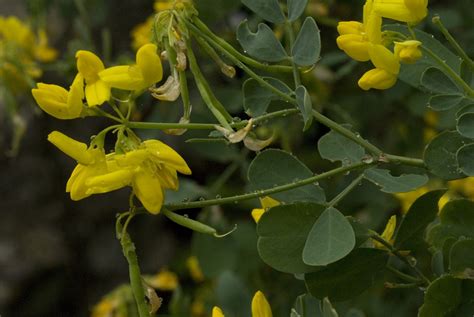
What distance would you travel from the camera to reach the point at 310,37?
0.91m

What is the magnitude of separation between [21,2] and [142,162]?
1.95 metres

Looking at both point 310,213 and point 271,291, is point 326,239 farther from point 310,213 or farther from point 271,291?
point 271,291

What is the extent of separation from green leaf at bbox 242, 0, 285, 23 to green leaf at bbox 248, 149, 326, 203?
0.42 feet

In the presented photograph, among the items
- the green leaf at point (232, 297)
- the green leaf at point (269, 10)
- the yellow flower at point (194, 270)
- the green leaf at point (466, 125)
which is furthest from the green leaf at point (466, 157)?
the yellow flower at point (194, 270)

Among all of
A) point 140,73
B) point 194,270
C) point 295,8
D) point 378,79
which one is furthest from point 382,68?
point 194,270

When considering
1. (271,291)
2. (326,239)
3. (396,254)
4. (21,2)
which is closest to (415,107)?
(271,291)

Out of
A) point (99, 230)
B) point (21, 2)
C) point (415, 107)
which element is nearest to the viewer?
point (415, 107)

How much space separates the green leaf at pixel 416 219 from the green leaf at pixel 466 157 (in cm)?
9

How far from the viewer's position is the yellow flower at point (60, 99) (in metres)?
0.84

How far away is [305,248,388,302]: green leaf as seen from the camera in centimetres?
90

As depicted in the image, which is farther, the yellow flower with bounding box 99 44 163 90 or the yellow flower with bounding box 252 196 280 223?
the yellow flower with bounding box 252 196 280 223

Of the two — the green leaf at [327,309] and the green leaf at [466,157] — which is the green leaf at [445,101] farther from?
the green leaf at [327,309]

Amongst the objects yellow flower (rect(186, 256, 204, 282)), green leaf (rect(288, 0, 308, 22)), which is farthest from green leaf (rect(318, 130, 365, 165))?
yellow flower (rect(186, 256, 204, 282))

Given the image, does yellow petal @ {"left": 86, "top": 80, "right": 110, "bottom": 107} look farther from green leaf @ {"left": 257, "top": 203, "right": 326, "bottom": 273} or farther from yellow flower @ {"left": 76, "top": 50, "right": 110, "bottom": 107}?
green leaf @ {"left": 257, "top": 203, "right": 326, "bottom": 273}
